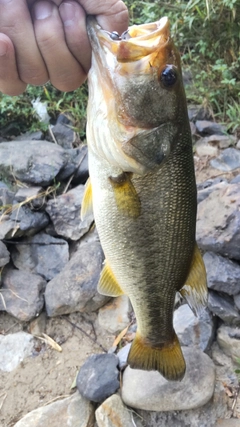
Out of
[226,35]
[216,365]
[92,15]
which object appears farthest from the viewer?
[226,35]

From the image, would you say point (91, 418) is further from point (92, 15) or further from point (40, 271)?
point (92, 15)

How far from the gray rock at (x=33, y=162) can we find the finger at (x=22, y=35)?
8.09ft

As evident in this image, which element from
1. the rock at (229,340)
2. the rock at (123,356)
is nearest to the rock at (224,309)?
the rock at (229,340)

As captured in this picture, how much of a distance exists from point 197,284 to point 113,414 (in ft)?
3.72

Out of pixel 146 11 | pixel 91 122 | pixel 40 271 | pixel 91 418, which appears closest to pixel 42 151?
pixel 40 271

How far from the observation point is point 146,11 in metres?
4.54

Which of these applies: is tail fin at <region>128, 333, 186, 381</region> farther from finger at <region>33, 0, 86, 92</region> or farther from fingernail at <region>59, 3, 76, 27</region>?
fingernail at <region>59, 3, 76, 27</region>

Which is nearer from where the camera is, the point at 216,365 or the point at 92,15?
the point at 92,15

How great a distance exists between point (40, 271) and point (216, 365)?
155 cm

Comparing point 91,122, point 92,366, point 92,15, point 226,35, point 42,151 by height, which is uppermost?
point 92,15

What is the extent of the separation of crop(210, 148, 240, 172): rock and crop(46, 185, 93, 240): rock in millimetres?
1189

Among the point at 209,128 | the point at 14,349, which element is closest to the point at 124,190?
the point at 14,349

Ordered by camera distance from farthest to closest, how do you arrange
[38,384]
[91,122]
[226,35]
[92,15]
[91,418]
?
[226,35] < [38,384] < [91,418] < [91,122] < [92,15]

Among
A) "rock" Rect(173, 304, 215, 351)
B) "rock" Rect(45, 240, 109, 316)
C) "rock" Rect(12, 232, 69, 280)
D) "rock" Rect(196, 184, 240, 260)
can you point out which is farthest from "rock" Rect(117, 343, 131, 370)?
"rock" Rect(12, 232, 69, 280)
